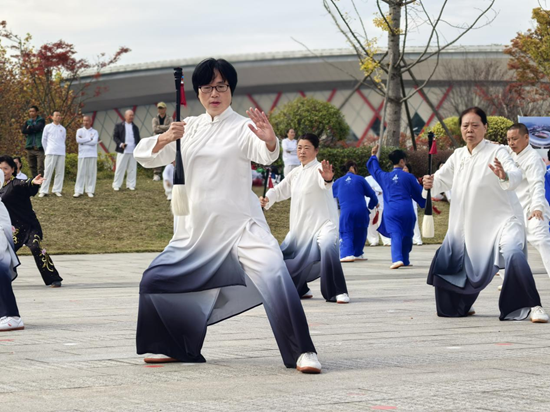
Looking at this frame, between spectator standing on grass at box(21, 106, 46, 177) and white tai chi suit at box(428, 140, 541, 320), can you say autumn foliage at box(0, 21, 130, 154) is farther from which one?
white tai chi suit at box(428, 140, 541, 320)

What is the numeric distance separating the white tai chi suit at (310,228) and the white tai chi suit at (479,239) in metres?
1.91

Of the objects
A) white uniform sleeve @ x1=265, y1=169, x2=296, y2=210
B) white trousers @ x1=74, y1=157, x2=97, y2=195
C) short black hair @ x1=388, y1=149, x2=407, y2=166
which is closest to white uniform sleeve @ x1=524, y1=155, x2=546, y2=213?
white uniform sleeve @ x1=265, y1=169, x2=296, y2=210

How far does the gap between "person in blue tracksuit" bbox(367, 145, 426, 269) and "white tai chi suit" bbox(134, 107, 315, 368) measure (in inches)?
358

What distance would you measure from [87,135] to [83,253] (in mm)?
5677

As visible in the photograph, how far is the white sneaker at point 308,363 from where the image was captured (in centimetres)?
574

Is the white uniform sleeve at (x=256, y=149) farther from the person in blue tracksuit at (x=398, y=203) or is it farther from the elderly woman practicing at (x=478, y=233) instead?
the person in blue tracksuit at (x=398, y=203)

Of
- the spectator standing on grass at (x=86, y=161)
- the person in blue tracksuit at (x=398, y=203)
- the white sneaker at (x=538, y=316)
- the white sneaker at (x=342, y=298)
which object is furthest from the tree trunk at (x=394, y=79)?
the white sneaker at (x=538, y=316)

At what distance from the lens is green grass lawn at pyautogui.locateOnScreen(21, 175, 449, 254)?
61.0 ft

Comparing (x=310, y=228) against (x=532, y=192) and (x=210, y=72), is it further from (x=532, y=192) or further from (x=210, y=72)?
(x=210, y=72)

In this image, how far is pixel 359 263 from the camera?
53.9 feet

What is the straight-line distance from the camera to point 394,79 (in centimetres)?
2583

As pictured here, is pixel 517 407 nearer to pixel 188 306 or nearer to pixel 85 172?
pixel 188 306

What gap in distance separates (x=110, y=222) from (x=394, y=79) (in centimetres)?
933

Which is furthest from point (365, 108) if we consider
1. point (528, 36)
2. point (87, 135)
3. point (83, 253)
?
point (83, 253)
